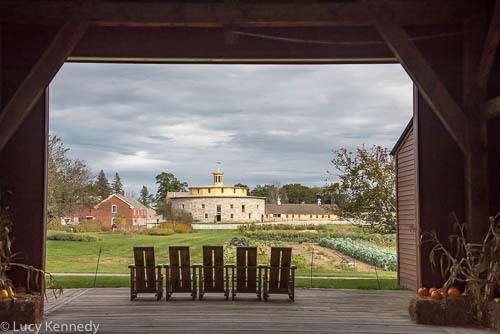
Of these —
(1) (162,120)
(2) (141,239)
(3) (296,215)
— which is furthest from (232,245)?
(1) (162,120)

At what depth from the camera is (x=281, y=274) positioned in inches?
→ 265

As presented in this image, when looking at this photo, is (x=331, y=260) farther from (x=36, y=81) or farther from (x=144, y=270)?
(x=36, y=81)

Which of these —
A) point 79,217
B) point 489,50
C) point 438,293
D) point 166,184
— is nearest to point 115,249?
point 79,217

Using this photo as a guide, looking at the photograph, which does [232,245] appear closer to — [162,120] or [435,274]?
[435,274]

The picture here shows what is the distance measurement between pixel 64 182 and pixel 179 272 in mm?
16656

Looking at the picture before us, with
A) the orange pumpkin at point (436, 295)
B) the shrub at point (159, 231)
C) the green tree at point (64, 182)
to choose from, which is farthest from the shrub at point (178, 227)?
the orange pumpkin at point (436, 295)

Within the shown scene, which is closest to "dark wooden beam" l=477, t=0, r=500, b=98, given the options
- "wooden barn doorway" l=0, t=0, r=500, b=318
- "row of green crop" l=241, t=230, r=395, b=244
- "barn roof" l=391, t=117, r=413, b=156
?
"wooden barn doorway" l=0, t=0, r=500, b=318

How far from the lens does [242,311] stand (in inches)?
233

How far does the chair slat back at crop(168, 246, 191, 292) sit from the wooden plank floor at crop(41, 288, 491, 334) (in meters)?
0.19

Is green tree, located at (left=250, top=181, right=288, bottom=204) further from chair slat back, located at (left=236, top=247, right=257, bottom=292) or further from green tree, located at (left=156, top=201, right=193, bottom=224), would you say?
chair slat back, located at (left=236, top=247, right=257, bottom=292)

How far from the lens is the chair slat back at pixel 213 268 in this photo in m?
6.71

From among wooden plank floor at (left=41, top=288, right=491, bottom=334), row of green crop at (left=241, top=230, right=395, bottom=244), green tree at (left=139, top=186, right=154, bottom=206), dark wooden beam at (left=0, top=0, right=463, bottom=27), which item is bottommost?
row of green crop at (left=241, top=230, right=395, bottom=244)

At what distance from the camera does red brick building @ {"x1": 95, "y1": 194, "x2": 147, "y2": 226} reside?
2844cm

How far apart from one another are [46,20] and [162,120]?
33.8m
